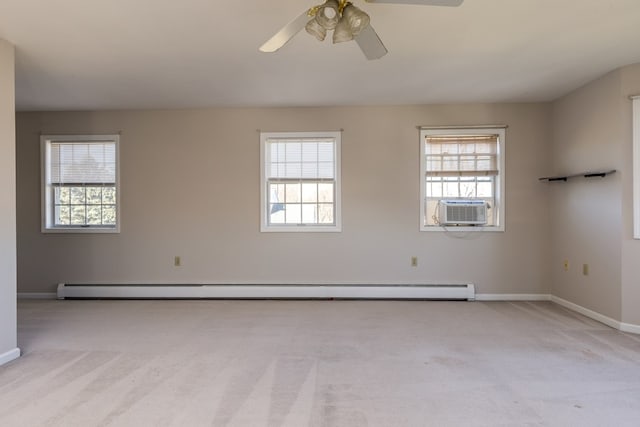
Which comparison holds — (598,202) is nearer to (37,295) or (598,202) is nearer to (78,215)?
(78,215)

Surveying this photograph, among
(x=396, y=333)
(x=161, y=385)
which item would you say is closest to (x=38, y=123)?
(x=161, y=385)

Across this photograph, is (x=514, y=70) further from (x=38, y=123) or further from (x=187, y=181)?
(x=38, y=123)

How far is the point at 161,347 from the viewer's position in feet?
8.86

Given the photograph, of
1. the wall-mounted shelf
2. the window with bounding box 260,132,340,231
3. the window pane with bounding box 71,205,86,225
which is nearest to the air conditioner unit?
the wall-mounted shelf

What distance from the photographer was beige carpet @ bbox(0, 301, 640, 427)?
1816mm

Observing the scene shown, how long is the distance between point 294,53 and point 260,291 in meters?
2.79

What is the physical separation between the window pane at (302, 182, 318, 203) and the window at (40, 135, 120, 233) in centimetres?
248

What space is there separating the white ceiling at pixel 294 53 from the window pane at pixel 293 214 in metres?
1.34

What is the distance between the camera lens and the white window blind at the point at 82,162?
4.34m

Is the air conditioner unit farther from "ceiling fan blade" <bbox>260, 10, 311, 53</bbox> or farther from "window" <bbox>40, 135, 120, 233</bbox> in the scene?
"window" <bbox>40, 135, 120, 233</bbox>

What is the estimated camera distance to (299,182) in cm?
432

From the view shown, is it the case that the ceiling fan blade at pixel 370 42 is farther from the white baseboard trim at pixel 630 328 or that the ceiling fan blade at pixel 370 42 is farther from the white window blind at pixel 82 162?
the white window blind at pixel 82 162

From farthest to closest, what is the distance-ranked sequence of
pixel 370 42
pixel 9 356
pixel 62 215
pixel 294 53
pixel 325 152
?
1. pixel 62 215
2. pixel 325 152
3. pixel 294 53
4. pixel 9 356
5. pixel 370 42

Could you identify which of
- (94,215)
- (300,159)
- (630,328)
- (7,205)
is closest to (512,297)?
(630,328)
